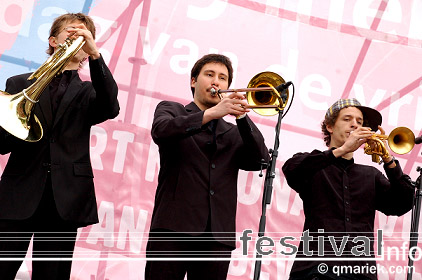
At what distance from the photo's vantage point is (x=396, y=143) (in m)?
3.84

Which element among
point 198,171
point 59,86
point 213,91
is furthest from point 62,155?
point 213,91

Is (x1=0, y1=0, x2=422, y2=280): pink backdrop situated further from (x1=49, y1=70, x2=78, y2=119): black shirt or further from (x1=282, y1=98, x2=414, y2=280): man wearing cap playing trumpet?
(x1=49, y1=70, x2=78, y2=119): black shirt

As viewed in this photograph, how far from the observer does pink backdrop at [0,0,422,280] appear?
4.30m

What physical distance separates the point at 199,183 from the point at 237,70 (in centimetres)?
178

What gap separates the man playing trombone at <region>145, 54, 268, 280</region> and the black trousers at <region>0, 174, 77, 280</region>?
0.42m

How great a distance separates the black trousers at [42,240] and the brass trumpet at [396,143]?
183 cm

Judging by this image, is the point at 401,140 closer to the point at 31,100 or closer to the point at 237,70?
the point at 237,70

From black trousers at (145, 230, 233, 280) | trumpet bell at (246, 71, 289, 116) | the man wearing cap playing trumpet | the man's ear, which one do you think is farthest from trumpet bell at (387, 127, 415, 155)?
the man's ear

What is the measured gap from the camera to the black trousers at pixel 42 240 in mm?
2910

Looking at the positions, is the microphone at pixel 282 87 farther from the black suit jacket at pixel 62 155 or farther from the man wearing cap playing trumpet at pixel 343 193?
the black suit jacket at pixel 62 155

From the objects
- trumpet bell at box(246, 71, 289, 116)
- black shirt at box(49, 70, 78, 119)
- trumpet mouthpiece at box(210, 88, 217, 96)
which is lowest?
black shirt at box(49, 70, 78, 119)

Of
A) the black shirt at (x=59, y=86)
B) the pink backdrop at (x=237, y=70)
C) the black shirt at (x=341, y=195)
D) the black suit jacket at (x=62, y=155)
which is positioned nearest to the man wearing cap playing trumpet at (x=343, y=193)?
the black shirt at (x=341, y=195)

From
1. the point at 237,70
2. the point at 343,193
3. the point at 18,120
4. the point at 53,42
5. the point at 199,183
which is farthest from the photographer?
the point at 237,70

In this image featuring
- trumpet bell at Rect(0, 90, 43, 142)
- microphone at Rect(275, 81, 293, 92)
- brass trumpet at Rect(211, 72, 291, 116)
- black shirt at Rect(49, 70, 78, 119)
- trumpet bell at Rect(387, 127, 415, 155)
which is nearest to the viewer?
trumpet bell at Rect(0, 90, 43, 142)
